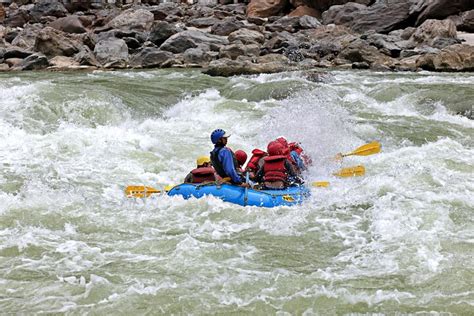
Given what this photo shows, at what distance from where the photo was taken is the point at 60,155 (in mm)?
8219

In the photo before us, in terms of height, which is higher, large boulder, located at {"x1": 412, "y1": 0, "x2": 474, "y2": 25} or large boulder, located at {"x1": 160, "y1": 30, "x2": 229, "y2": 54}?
large boulder, located at {"x1": 412, "y1": 0, "x2": 474, "y2": 25}

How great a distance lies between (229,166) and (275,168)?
0.54 metres

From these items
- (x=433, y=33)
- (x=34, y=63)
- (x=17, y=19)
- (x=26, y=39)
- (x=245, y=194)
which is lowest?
(x=245, y=194)

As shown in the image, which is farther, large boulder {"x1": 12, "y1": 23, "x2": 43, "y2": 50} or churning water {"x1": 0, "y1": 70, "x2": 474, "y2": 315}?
large boulder {"x1": 12, "y1": 23, "x2": 43, "y2": 50}

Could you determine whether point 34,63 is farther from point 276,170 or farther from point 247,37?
point 276,170

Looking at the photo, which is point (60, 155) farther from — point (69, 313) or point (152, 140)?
point (69, 313)

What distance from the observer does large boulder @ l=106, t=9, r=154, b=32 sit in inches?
1003

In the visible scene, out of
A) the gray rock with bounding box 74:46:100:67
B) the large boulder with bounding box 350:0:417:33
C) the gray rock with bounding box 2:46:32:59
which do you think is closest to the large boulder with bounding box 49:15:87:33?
the gray rock with bounding box 2:46:32:59

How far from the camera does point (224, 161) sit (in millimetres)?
6480

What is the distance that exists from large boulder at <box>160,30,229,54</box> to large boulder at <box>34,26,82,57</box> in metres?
3.20

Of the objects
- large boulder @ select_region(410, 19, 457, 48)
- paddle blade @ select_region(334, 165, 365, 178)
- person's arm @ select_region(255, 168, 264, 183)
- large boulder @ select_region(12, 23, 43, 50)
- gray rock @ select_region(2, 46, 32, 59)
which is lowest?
paddle blade @ select_region(334, 165, 365, 178)

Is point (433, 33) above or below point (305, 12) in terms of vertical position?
below

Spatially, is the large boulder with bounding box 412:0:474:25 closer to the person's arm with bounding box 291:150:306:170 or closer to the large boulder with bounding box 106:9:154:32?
the large boulder with bounding box 106:9:154:32

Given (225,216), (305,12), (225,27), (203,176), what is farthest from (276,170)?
(305,12)
